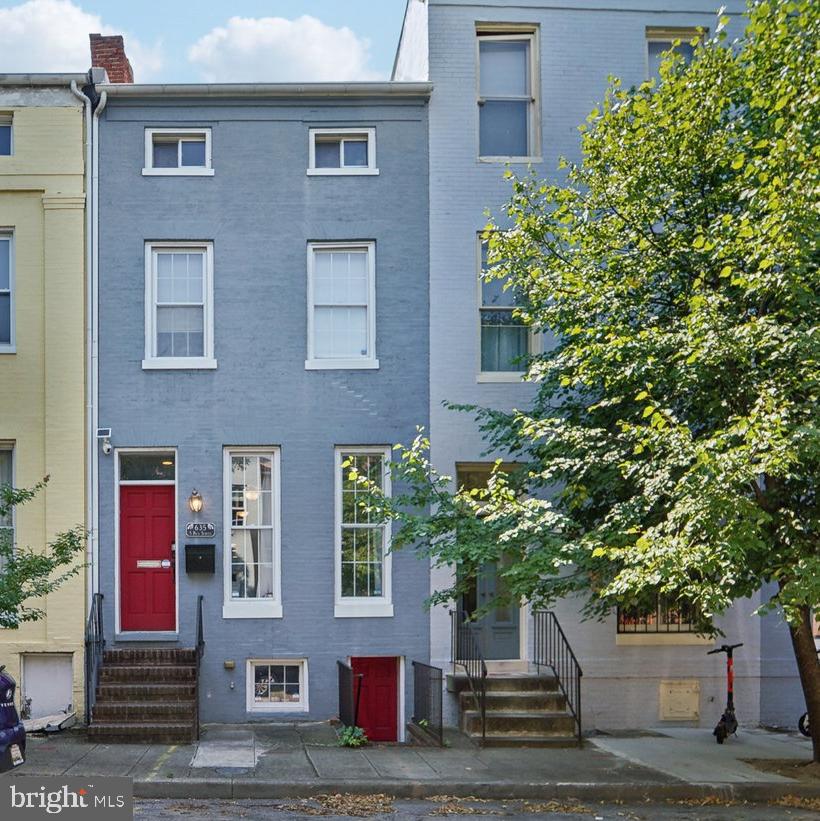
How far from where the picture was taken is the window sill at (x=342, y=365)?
15.7m

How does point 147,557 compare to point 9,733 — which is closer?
point 9,733

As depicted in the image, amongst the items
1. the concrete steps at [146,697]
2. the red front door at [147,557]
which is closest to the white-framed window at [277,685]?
the concrete steps at [146,697]

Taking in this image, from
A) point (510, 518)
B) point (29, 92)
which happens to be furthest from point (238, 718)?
point (29, 92)

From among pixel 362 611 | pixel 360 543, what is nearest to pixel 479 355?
pixel 360 543

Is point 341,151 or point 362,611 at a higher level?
point 341,151

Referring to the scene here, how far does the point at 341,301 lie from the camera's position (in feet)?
52.0

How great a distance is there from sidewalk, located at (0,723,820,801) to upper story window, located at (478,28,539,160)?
8.14m

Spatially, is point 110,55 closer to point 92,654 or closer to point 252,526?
point 252,526

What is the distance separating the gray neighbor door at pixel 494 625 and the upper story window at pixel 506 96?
5.97m

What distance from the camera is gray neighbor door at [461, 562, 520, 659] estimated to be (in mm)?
15789

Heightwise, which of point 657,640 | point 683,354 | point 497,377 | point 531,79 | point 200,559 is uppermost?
point 531,79

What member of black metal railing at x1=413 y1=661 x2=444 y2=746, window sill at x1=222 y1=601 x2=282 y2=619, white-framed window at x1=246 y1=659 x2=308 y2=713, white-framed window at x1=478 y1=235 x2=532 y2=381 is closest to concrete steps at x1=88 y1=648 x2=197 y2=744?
window sill at x1=222 y1=601 x2=282 y2=619

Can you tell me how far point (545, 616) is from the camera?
609 inches

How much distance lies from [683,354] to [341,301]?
6.08 meters
